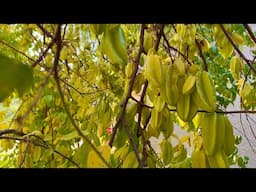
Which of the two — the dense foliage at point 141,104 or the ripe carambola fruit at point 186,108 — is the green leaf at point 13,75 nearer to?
the dense foliage at point 141,104

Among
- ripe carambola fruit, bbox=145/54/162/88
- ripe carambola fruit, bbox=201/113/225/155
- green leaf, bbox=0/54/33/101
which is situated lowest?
green leaf, bbox=0/54/33/101

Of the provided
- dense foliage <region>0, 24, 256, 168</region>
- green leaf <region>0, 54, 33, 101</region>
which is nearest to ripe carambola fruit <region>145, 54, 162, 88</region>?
dense foliage <region>0, 24, 256, 168</region>

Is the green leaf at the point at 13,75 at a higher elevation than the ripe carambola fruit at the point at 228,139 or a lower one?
lower

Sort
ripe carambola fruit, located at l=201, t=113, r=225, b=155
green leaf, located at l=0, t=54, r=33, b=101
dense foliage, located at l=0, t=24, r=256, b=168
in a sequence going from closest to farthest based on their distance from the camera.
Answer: green leaf, located at l=0, t=54, r=33, b=101 → dense foliage, located at l=0, t=24, r=256, b=168 → ripe carambola fruit, located at l=201, t=113, r=225, b=155

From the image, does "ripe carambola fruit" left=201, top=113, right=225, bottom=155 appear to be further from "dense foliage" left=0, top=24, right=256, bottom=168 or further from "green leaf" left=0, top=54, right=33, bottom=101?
"green leaf" left=0, top=54, right=33, bottom=101

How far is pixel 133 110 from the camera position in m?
0.92

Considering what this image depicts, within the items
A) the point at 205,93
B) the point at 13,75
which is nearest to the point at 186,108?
the point at 205,93

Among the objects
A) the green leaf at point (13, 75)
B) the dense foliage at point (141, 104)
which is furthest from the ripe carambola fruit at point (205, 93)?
the green leaf at point (13, 75)

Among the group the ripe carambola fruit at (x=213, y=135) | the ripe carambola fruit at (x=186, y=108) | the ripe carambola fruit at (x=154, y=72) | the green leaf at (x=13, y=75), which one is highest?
the ripe carambola fruit at (x=154, y=72)

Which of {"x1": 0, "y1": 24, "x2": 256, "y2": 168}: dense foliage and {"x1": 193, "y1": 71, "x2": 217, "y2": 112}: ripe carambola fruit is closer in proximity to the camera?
{"x1": 0, "y1": 24, "x2": 256, "y2": 168}: dense foliage

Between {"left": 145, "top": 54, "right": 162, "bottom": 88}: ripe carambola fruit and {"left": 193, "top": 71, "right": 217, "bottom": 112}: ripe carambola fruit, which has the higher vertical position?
{"left": 145, "top": 54, "right": 162, "bottom": 88}: ripe carambola fruit
